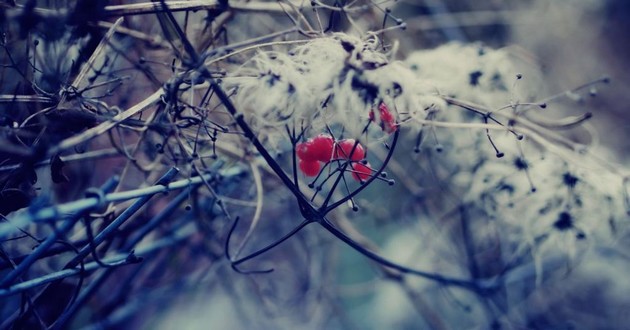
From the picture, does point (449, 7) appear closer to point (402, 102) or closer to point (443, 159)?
point (443, 159)

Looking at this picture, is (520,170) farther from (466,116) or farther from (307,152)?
(307,152)

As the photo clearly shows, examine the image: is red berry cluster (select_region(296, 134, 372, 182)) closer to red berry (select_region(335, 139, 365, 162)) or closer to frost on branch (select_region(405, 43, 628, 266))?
red berry (select_region(335, 139, 365, 162))

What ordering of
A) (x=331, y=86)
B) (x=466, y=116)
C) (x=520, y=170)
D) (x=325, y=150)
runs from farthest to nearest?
(x=466, y=116)
(x=520, y=170)
(x=325, y=150)
(x=331, y=86)

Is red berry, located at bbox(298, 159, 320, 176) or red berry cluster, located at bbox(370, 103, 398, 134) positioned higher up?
red berry, located at bbox(298, 159, 320, 176)

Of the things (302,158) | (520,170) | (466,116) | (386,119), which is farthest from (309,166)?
(466,116)

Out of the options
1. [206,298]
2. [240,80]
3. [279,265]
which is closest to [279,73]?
[240,80]

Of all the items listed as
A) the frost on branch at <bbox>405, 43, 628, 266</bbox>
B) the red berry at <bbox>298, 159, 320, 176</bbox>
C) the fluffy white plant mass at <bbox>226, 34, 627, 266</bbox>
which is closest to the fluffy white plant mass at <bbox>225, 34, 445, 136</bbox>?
the fluffy white plant mass at <bbox>226, 34, 627, 266</bbox>

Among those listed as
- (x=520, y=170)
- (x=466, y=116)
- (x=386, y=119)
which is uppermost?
(x=466, y=116)
